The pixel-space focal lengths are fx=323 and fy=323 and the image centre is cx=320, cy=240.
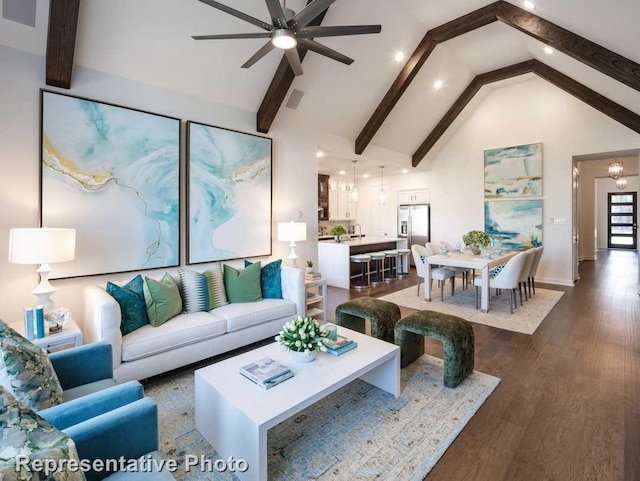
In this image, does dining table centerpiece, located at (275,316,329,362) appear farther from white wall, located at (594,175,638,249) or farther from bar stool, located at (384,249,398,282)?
white wall, located at (594,175,638,249)

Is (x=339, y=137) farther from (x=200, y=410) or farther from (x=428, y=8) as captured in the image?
(x=200, y=410)

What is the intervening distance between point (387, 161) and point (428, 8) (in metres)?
3.10

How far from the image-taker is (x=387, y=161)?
7.20 meters

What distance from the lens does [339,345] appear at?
2.38 m

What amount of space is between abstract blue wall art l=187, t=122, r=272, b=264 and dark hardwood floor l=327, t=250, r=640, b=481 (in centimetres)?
263

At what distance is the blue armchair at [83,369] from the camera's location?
72.3 inches

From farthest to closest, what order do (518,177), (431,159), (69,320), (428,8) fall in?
(431,159)
(518,177)
(428,8)
(69,320)

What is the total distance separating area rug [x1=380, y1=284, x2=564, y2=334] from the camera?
424cm

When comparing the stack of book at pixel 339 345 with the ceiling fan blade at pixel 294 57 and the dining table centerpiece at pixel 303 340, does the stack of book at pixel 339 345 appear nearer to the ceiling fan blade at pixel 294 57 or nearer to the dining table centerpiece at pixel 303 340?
the dining table centerpiece at pixel 303 340

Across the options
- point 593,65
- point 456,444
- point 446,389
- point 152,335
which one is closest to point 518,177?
point 593,65

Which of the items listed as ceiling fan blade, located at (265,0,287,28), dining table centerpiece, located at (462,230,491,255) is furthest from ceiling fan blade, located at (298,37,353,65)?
dining table centerpiece, located at (462,230,491,255)

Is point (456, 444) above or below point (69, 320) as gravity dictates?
below

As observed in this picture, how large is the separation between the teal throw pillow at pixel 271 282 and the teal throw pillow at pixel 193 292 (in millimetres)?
681

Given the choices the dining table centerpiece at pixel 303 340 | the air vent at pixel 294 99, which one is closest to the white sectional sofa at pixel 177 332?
the dining table centerpiece at pixel 303 340
